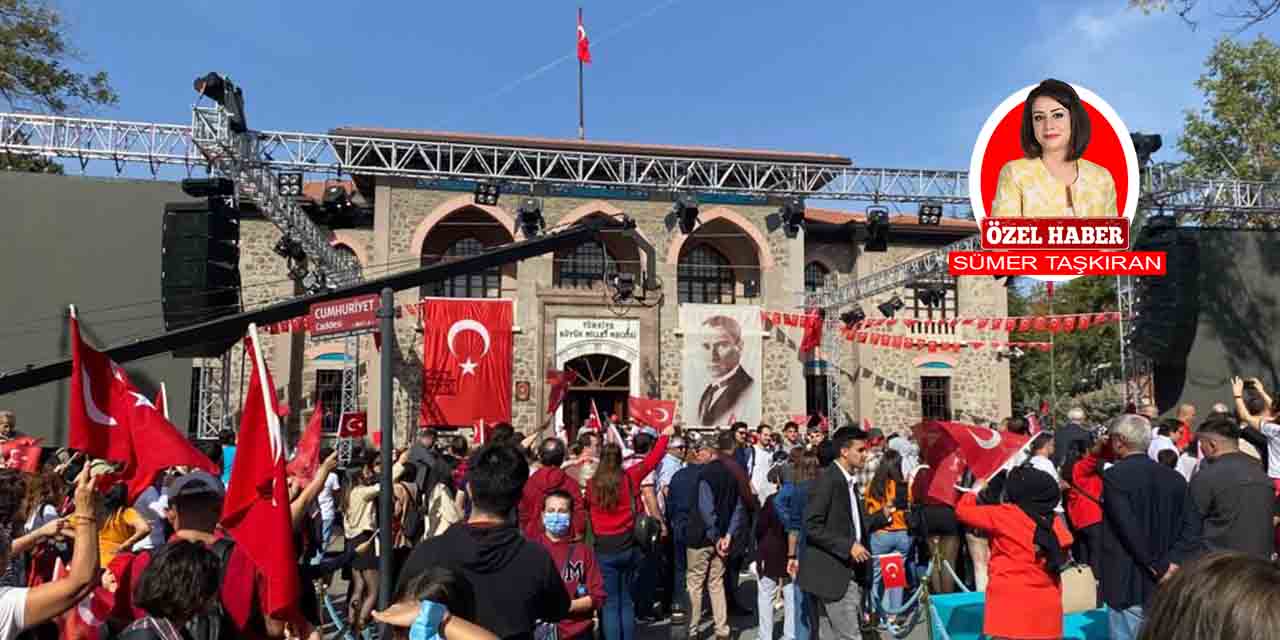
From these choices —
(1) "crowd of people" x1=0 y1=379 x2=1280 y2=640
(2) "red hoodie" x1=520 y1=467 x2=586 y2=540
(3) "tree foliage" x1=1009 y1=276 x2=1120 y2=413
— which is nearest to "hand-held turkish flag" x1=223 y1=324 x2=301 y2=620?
(1) "crowd of people" x1=0 y1=379 x2=1280 y2=640

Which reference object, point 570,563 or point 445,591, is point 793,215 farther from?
point 445,591

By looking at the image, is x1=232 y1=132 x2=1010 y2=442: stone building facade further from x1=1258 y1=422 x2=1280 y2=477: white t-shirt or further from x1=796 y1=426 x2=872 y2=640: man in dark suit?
x1=796 y1=426 x2=872 y2=640: man in dark suit

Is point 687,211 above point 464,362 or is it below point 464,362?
above

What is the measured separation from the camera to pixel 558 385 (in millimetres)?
17406

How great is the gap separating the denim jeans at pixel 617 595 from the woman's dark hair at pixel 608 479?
377 millimetres

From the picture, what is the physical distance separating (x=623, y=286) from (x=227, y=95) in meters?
10.0

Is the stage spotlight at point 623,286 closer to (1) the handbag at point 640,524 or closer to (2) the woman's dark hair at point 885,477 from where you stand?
(2) the woman's dark hair at point 885,477

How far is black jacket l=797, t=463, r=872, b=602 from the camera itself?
545cm

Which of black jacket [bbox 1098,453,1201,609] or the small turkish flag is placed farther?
the small turkish flag

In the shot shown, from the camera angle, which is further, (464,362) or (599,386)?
(599,386)

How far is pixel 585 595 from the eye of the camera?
4406mm

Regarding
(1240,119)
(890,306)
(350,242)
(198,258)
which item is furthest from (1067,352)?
(198,258)

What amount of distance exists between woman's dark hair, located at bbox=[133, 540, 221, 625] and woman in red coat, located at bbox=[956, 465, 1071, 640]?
13.2ft

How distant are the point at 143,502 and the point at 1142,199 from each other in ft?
62.5
